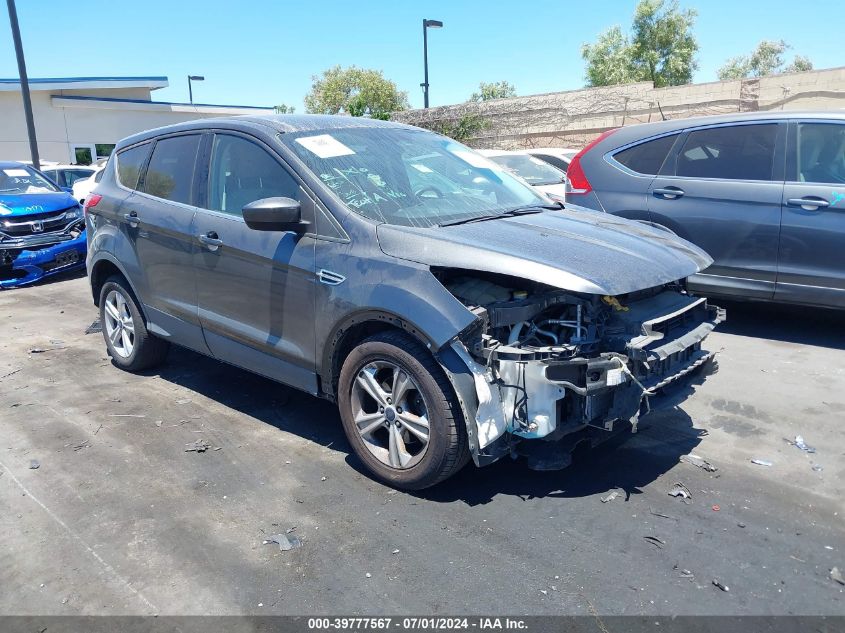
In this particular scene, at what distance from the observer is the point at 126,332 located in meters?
5.59

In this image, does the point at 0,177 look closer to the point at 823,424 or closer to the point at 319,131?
the point at 319,131

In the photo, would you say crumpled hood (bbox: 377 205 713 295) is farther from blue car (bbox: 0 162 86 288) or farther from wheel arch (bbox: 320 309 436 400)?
blue car (bbox: 0 162 86 288)

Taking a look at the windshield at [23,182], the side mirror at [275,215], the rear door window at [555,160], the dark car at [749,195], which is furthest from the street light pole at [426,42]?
the side mirror at [275,215]

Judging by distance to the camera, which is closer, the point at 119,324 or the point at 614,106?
the point at 119,324

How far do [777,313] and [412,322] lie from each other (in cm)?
508

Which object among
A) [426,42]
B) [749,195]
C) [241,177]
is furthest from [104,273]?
[426,42]

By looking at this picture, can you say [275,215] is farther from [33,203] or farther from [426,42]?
[426,42]

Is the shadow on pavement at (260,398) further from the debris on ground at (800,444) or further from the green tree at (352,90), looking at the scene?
the green tree at (352,90)

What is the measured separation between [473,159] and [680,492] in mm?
2588

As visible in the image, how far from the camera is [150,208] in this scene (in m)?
4.97

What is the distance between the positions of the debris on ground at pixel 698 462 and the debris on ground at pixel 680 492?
0.27 m

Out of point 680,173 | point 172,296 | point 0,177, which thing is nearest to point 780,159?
point 680,173

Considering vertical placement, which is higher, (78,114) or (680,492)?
(78,114)

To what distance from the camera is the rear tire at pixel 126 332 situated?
5.37 m
